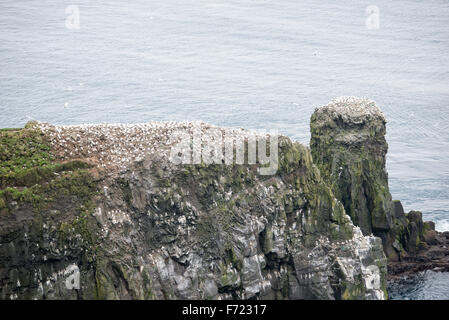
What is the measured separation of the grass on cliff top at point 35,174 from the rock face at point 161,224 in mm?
71

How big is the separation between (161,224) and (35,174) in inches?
382

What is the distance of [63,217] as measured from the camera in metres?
44.3

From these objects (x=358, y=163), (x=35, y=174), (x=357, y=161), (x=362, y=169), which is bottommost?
(x=362, y=169)

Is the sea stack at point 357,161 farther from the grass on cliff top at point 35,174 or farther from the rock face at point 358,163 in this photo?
the grass on cliff top at point 35,174

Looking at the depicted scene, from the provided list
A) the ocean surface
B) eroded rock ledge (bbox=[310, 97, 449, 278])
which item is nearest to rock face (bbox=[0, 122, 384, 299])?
eroded rock ledge (bbox=[310, 97, 449, 278])

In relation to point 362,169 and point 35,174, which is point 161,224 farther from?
point 362,169

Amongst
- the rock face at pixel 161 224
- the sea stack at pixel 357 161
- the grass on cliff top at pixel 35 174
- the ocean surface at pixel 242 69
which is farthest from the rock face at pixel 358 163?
the grass on cliff top at pixel 35 174

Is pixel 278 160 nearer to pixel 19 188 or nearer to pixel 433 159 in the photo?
pixel 19 188

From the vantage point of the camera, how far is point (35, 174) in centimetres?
4447

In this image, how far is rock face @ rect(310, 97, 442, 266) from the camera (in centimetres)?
6819

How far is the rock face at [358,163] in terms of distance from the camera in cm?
6819

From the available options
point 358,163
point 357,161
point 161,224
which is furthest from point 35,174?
point 358,163

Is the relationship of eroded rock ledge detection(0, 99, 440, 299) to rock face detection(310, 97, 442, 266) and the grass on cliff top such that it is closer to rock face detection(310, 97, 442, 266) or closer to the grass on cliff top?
the grass on cliff top

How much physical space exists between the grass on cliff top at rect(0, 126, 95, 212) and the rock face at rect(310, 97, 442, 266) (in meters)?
31.0
